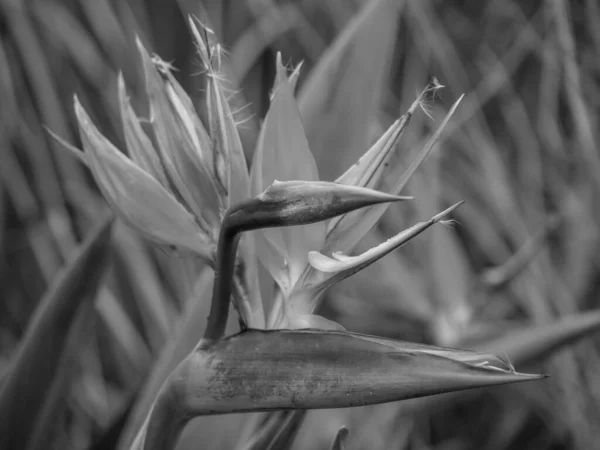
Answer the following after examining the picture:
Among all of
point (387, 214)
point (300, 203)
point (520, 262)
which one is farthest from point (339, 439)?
point (387, 214)

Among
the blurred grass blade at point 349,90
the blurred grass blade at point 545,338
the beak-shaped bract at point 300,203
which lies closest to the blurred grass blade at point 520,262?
the blurred grass blade at point 545,338

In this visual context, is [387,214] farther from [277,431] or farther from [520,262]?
[277,431]

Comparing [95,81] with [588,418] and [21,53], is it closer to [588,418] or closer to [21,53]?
[21,53]

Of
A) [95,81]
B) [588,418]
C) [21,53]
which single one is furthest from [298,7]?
[588,418]

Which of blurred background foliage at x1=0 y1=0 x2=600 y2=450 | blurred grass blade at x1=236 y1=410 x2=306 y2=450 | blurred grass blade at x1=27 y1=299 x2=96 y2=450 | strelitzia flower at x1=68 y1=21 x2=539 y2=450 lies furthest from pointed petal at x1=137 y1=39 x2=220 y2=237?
blurred background foliage at x1=0 y1=0 x2=600 y2=450

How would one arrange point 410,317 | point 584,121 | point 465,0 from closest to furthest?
point 584,121 → point 410,317 → point 465,0
